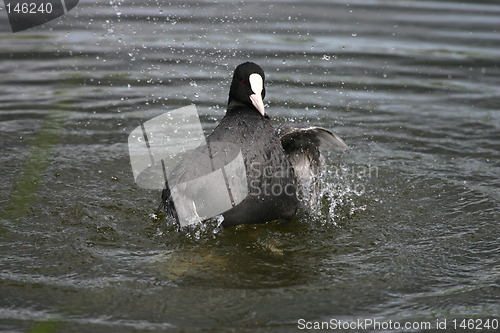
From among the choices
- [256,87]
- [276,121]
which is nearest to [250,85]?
[256,87]

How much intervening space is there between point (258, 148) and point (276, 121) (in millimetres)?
1913

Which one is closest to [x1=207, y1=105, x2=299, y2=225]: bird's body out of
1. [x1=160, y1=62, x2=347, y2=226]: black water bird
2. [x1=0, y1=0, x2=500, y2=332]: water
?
[x1=160, y1=62, x2=347, y2=226]: black water bird

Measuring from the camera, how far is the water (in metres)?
3.32

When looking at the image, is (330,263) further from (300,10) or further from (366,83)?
(300,10)

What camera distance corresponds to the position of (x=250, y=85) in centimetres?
402

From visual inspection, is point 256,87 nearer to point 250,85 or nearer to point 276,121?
point 250,85

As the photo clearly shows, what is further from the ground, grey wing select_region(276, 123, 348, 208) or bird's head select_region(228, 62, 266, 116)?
bird's head select_region(228, 62, 266, 116)

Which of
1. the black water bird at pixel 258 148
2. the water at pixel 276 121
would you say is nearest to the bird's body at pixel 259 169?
the black water bird at pixel 258 148

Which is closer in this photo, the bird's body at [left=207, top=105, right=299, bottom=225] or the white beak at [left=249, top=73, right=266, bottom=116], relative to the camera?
the bird's body at [left=207, top=105, right=299, bottom=225]

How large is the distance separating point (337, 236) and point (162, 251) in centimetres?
93

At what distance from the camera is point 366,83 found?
6.52 metres

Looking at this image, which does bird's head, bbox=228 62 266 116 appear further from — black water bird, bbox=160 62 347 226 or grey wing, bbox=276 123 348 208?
grey wing, bbox=276 123 348 208

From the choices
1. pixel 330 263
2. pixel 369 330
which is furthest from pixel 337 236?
pixel 369 330

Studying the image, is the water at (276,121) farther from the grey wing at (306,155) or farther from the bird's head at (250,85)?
the bird's head at (250,85)
